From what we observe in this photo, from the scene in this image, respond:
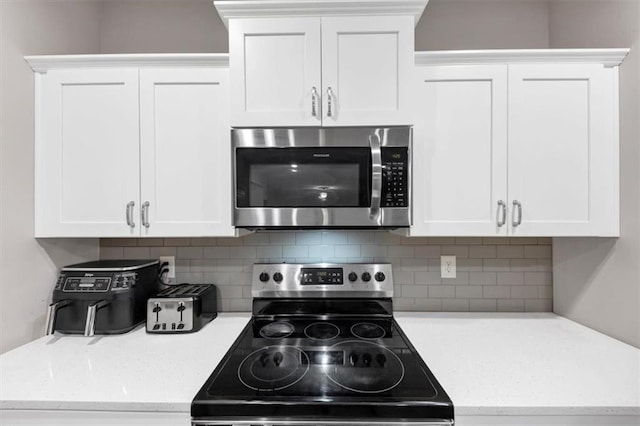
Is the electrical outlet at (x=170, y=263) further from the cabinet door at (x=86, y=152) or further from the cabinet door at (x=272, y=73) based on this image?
the cabinet door at (x=272, y=73)

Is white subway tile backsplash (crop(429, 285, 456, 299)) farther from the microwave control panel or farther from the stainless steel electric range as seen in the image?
the microwave control panel

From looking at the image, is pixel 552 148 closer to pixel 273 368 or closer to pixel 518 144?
pixel 518 144

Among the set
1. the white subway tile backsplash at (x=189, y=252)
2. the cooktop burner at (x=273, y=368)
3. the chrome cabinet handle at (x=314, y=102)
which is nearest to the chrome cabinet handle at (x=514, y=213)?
the chrome cabinet handle at (x=314, y=102)

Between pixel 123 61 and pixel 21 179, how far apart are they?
673mm

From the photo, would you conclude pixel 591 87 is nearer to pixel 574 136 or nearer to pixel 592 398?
pixel 574 136

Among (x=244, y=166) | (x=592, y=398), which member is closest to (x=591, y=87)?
(x=592, y=398)

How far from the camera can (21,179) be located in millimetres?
1443

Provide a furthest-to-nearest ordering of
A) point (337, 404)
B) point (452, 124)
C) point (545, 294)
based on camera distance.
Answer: point (545, 294) < point (452, 124) < point (337, 404)

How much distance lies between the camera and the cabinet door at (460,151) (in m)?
1.46

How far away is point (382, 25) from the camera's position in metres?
1.39

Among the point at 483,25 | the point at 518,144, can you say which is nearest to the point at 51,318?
the point at 518,144

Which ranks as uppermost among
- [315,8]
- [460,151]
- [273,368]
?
[315,8]

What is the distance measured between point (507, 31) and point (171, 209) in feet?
6.50

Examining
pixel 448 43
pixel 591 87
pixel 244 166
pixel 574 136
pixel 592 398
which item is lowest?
pixel 592 398
